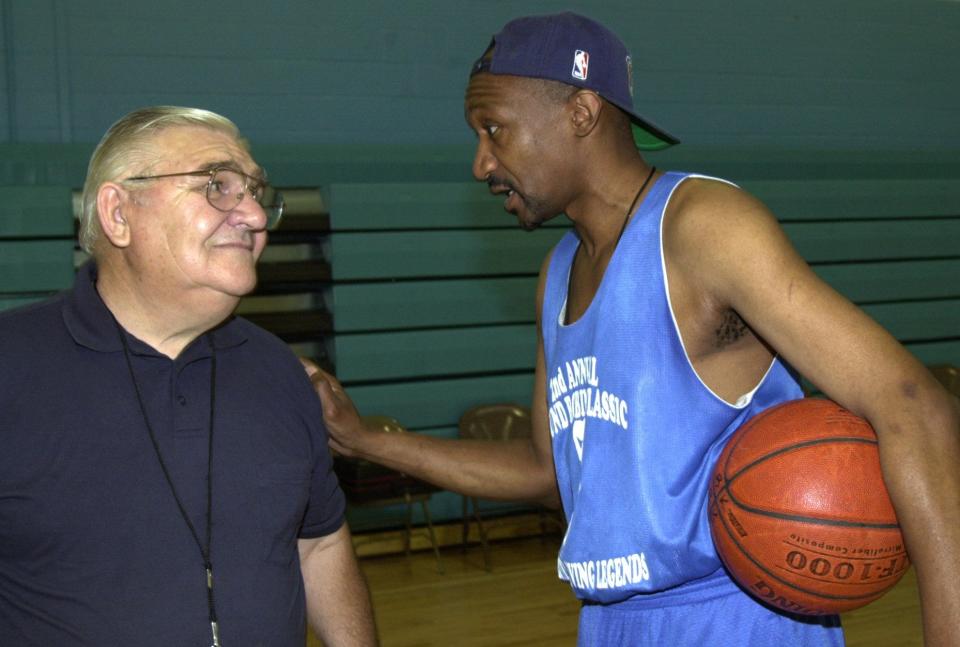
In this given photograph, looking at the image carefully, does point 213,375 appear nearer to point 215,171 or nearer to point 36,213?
point 215,171

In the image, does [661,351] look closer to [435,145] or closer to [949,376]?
[435,145]

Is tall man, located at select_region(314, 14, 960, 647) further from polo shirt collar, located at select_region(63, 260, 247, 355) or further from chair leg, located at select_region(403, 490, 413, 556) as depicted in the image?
chair leg, located at select_region(403, 490, 413, 556)

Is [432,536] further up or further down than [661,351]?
further down

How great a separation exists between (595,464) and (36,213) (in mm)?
4606

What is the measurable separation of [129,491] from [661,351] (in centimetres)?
87

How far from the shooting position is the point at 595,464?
185 centimetres

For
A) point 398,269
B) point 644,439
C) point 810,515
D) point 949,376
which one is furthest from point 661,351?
point 949,376

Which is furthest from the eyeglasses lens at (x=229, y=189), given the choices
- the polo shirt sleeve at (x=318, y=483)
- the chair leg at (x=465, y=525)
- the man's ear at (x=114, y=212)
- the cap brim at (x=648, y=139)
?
the chair leg at (x=465, y=525)

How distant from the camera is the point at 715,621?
1.78 metres

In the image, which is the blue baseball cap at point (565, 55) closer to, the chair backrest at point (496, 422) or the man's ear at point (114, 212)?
the man's ear at point (114, 212)

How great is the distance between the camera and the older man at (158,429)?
65.6 inches

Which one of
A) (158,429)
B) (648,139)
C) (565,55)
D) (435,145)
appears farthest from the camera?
(435,145)

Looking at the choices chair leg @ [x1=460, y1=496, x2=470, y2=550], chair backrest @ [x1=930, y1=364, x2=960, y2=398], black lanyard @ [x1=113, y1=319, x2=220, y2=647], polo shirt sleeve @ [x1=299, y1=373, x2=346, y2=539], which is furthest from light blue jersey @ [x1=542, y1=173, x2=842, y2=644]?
chair backrest @ [x1=930, y1=364, x2=960, y2=398]

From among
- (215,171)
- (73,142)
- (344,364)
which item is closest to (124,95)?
(73,142)
